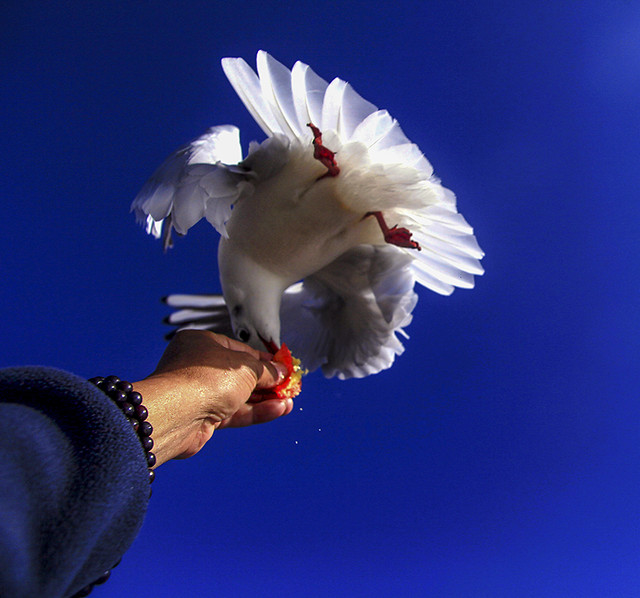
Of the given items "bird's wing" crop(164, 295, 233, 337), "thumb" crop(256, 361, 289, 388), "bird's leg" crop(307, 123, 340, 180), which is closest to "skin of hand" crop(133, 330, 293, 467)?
"thumb" crop(256, 361, 289, 388)

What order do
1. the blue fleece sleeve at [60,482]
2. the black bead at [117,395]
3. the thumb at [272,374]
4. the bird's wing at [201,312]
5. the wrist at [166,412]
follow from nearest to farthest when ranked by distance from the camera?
the blue fleece sleeve at [60,482]
the black bead at [117,395]
the wrist at [166,412]
the thumb at [272,374]
the bird's wing at [201,312]

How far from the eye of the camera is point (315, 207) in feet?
3.10

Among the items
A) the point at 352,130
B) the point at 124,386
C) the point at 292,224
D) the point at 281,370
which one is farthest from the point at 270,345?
the point at 124,386

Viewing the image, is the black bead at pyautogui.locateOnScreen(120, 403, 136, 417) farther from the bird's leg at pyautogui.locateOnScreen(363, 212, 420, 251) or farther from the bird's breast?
the bird's leg at pyautogui.locateOnScreen(363, 212, 420, 251)

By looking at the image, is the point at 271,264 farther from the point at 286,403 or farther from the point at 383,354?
the point at 383,354

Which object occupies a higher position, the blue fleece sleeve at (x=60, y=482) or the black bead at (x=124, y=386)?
the black bead at (x=124, y=386)

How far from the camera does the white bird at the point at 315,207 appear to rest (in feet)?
2.84

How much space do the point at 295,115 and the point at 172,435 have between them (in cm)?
70

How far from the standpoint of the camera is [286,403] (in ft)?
2.96

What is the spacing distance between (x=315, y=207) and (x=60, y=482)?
2.54ft

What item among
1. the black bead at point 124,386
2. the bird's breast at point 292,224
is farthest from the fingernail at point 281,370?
the black bead at point 124,386

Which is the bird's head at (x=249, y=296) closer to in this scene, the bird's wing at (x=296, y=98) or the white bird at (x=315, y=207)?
the white bird at (x=315, y=207)

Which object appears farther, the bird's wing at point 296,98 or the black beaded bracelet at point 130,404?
the bird's wing at point 296,98

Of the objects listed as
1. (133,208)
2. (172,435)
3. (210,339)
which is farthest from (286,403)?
(133,208)
